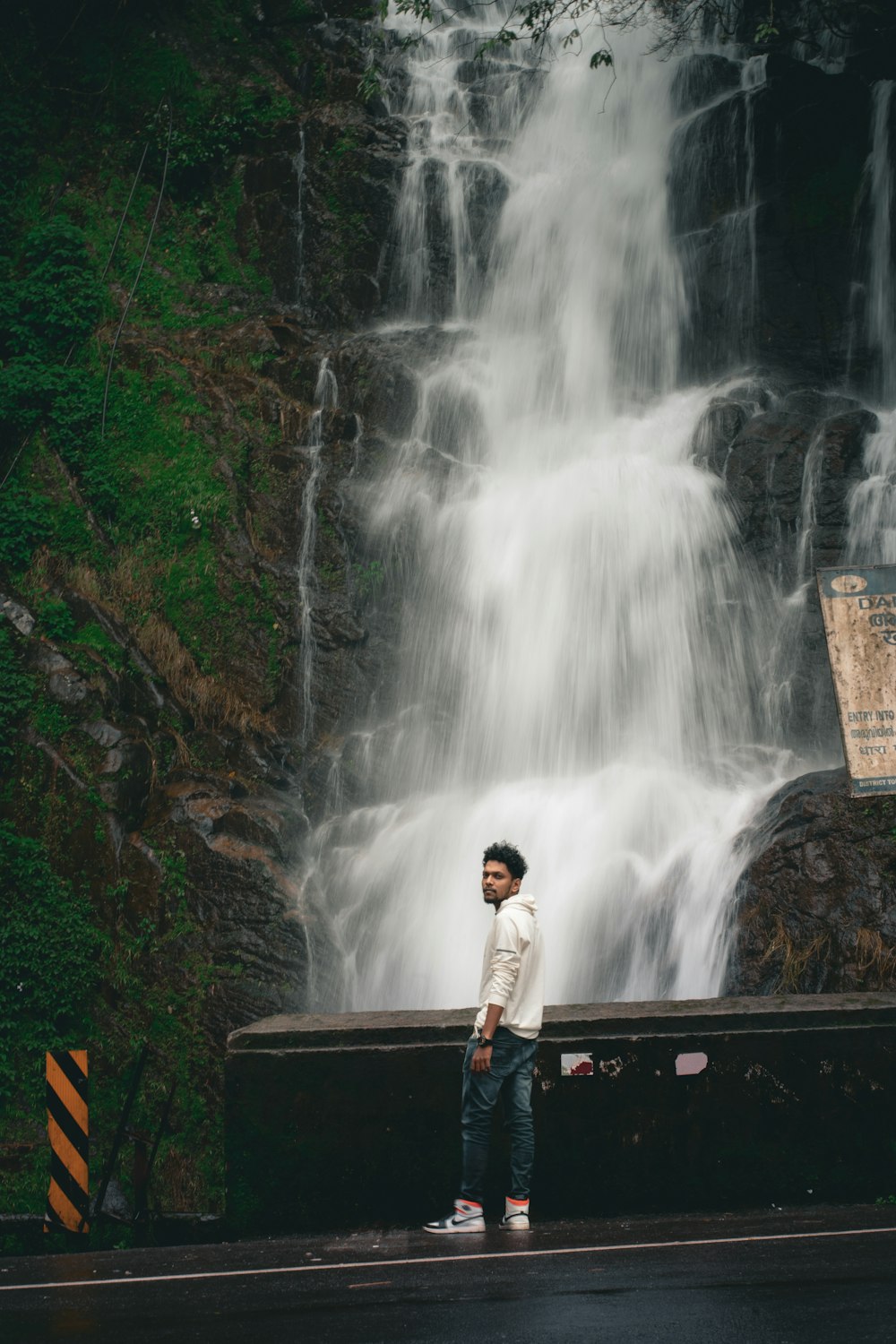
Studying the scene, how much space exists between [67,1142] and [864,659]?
5.45 metres

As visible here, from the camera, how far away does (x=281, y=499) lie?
632 inches

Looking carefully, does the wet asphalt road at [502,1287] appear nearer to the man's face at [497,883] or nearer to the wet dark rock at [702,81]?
the man's face at [497,883]

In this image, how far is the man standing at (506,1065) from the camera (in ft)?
17.3

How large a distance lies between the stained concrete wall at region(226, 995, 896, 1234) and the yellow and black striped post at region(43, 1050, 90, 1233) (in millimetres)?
1606

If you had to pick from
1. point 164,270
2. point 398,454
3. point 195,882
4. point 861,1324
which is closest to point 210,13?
point 164,270

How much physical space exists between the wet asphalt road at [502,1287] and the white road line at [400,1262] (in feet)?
0.03

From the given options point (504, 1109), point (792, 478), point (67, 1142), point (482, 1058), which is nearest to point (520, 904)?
point (482, 1058)

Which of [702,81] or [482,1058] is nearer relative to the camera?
[482,1058]

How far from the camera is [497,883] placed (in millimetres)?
5535

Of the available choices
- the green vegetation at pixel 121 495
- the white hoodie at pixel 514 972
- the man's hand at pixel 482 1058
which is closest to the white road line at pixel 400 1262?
the man's hand at pixel 482 1058

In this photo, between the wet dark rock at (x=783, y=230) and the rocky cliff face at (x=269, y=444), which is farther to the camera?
the wet dark rock at (x=783, y=230)

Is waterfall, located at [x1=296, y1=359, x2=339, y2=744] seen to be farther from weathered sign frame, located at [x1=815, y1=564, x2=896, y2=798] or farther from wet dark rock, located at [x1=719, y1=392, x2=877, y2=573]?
weathered sign frame, located at [x1=815, y1=564, x2=896, y2=798]

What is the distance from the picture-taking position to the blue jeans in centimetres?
529

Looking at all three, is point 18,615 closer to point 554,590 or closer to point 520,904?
point 554,590
